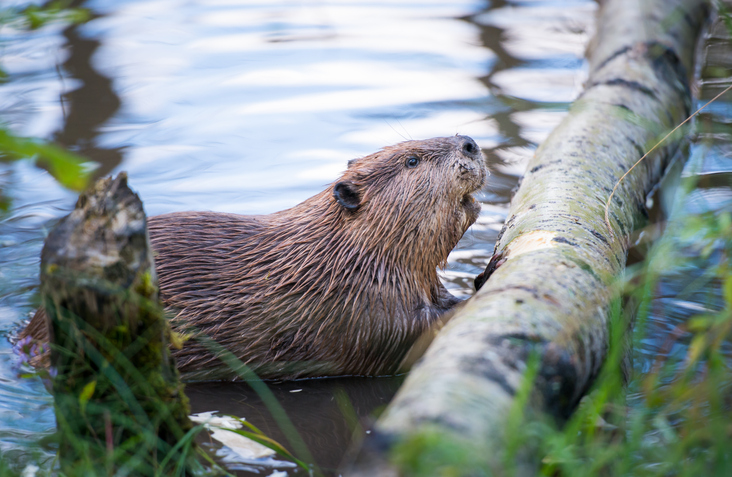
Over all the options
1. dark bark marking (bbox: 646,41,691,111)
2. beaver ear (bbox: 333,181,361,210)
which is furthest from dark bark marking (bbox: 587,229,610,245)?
dark bark marking (bbox: 646,41,691,111)

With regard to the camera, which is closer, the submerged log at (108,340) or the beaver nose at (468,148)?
the submerged log at (108,340)

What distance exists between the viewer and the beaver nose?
3.37m

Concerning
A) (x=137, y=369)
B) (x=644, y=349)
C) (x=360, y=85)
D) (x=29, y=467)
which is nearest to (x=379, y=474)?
(x=137, y=369)

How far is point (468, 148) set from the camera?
11.1ft

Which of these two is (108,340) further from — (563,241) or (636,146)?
(636,146)

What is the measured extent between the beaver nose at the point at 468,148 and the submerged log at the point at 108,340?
177 cm

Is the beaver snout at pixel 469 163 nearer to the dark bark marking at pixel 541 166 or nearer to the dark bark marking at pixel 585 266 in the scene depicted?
the dark bark marking at pixel 541 166

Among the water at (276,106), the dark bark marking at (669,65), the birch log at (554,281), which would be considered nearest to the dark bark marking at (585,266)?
the birch log at (554,281)

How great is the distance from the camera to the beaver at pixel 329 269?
3111 mm

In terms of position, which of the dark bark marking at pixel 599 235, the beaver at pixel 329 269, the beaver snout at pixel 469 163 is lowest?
the beaver at pixel 329 269

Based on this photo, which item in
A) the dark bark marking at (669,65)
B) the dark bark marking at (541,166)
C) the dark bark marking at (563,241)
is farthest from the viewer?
the dark bark marking at (669,65)

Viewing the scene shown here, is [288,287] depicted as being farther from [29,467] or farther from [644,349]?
[644,349]

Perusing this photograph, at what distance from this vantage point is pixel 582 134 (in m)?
3.74

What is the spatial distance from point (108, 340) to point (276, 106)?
173 inches
